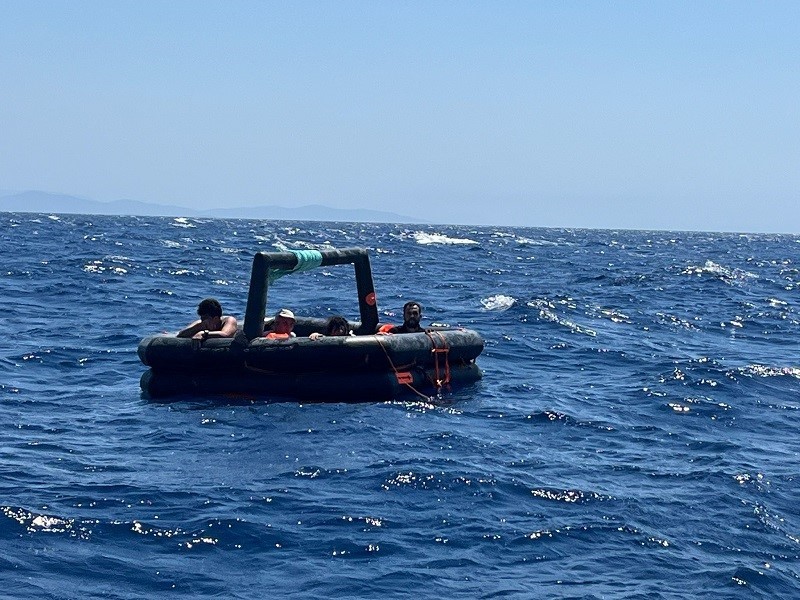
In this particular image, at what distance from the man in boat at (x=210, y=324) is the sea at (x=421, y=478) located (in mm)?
1045

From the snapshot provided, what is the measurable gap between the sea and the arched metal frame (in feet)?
4.24

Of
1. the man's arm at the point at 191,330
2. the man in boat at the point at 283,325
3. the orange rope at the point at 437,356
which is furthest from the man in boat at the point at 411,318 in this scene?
the man's arm at the point at 191,330

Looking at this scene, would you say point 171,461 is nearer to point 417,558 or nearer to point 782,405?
point 417,558

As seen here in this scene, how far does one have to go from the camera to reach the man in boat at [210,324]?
1538cm

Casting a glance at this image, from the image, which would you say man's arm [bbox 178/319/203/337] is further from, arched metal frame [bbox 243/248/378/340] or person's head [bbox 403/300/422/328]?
person's head [bbox 403/300/422/328]

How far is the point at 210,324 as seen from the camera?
50.8ft

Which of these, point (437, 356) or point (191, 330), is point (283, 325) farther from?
point (437, 356)

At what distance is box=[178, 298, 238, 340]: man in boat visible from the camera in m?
15.4

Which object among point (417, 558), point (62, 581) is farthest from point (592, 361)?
point (62, 581)

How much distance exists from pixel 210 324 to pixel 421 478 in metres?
5.70

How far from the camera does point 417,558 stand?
8555 mm

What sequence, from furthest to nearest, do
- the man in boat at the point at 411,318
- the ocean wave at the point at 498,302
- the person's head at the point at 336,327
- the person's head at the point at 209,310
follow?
the ocean wave at the point at 498,302
the man in boat at the point at 411,318
the person's head at the point at 336,327
the person's head at the point at 209,310

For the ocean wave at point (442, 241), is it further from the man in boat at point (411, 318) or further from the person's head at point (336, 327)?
the person's head at point (336, 327)

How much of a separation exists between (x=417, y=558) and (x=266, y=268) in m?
7.39
